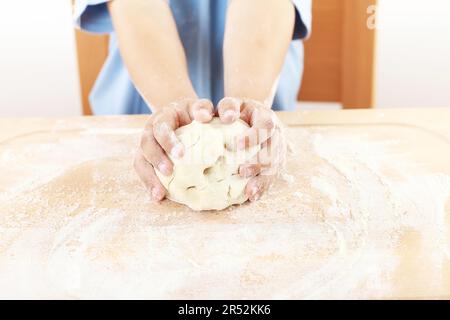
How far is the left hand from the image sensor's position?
25.9 inches

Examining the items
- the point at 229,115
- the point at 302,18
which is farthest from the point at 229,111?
the point at 302,18

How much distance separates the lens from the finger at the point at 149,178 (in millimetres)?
670

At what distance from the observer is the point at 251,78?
0.80 meters

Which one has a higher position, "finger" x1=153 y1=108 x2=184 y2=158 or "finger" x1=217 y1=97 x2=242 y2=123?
"finger" x1=217 y1=97 x2=242 y2=123

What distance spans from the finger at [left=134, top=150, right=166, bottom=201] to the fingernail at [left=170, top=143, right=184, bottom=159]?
5 cm

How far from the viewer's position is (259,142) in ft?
2.17

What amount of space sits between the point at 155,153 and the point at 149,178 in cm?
4

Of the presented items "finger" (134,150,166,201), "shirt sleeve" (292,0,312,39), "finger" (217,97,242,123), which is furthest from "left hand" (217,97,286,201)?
"shirt sleeve" (292,0,312,39)

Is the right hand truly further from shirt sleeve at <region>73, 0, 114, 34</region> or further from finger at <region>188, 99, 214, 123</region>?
shirt sleeve at <region>73, 0, 114, 34</region>

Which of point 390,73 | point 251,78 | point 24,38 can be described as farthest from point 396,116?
point 24,38

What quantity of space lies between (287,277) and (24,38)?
1.04m

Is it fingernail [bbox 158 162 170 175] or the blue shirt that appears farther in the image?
the blue shirt
